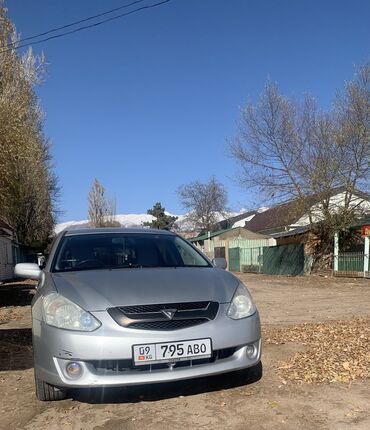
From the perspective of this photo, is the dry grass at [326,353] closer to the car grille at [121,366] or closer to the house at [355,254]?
the car grille at [121,366]

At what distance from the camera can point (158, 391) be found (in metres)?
4.35

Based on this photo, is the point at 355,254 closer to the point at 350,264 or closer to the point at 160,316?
the point at 350,264

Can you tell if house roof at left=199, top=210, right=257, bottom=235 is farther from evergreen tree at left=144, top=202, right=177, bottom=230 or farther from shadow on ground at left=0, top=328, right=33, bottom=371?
shadow on ground at left=0, top=328, right=33, bottom=371

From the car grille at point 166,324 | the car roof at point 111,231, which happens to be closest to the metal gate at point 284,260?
the car roof at point 111,231

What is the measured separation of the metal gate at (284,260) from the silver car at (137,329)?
77.2 feet

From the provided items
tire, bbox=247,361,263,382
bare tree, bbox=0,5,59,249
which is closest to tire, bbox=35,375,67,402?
tire, bbox=247,361,263,382

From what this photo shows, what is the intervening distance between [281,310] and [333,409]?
738 centimetres

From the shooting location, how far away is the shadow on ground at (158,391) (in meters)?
4.22

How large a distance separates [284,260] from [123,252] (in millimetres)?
24588

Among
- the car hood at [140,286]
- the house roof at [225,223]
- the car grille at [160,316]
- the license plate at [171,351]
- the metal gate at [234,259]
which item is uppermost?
the house roof at [225,223]

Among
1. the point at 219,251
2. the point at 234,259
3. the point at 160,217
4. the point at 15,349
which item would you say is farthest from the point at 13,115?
the point at 160,217

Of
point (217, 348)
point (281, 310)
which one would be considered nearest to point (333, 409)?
point (217, 348)

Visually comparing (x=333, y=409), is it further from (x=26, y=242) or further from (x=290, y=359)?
(x=26, y=242)

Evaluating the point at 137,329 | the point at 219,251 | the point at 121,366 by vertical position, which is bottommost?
the point at 219,251
